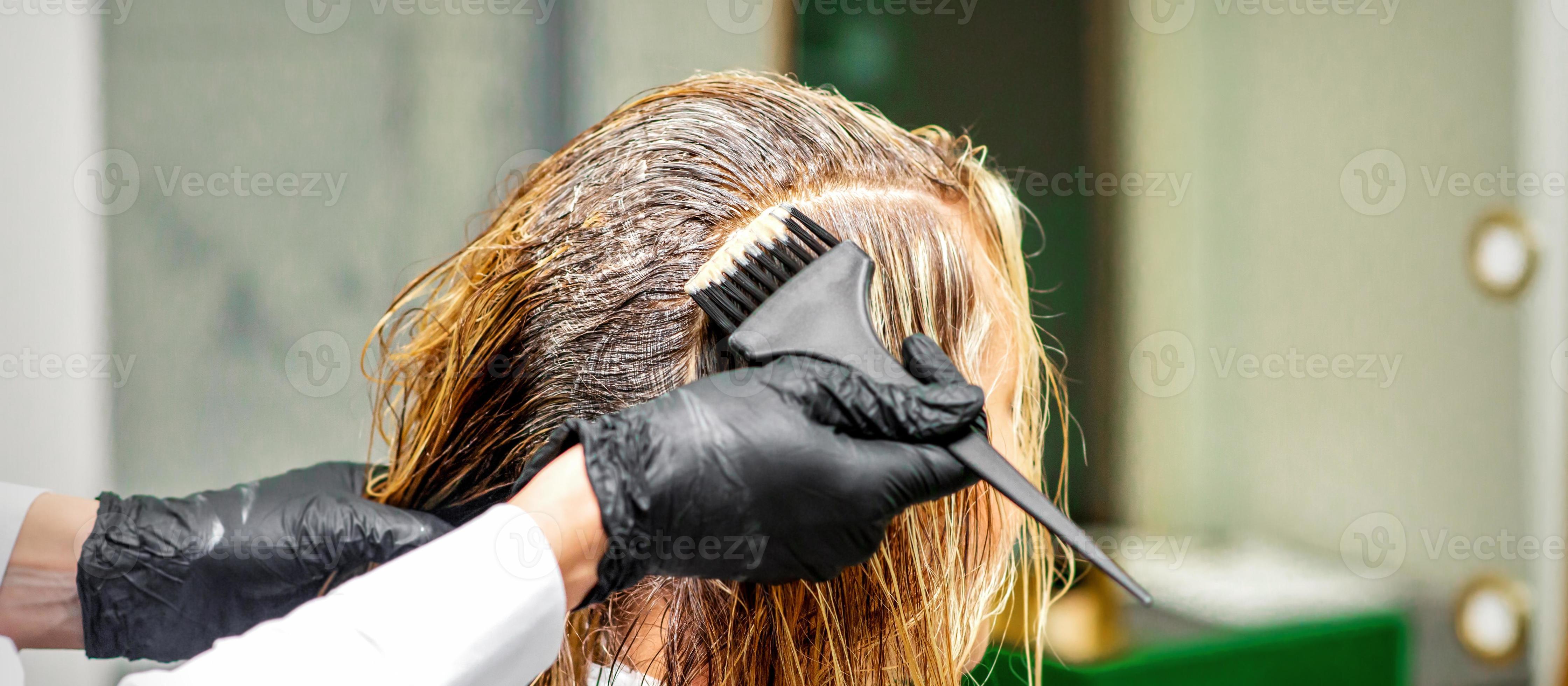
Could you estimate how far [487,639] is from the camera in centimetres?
40

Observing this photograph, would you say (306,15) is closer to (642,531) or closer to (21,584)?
(21,584)

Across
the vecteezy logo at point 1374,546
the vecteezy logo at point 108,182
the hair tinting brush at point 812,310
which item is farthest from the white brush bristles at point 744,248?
the vecteezy logo at point 1374,546

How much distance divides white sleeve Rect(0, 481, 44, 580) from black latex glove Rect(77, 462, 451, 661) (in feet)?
0.14

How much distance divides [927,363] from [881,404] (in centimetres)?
5

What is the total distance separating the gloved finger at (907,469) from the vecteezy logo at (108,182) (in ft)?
3.00

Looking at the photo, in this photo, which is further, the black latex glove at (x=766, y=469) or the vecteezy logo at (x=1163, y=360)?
the vecteezy logo at (x=1163, y=360)

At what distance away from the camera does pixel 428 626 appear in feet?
1.28

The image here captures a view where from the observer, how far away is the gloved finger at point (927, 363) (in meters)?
0.47
